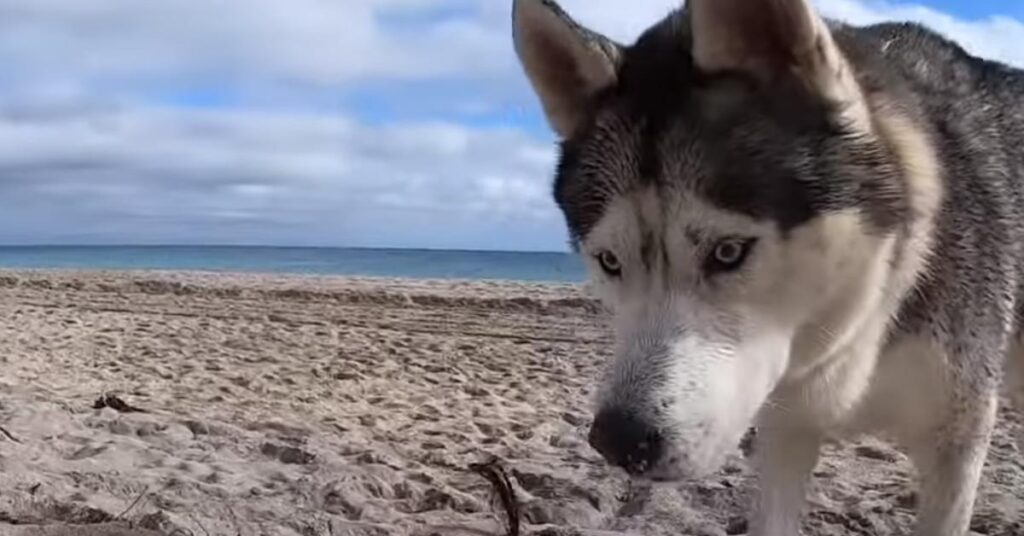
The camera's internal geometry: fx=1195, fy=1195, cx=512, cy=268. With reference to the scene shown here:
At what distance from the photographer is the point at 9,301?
18.0 metres

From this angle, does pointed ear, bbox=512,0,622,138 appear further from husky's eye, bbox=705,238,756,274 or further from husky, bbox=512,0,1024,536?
husky's eye, bbox=705,238,756,274

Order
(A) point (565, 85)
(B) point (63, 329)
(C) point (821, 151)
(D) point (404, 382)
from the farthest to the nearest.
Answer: (B) point (63, 329) < (D) point (404, 382) < (A) point (565, 85) < (C) point (821, 151)

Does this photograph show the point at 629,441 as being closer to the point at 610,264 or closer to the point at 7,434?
the point at 610,264

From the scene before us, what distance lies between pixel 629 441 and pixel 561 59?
1.15 m

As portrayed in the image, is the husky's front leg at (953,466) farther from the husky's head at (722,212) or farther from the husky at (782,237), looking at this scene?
the husky's head at (722,212)

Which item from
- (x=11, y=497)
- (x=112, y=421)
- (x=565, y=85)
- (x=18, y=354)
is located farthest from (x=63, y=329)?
(x=565, y=85)

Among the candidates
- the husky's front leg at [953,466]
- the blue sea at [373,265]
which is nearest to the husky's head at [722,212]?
the husky's front leg at [953,466]

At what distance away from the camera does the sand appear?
4473 mm

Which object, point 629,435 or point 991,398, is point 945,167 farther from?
point 629,435

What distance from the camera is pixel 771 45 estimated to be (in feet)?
9.44

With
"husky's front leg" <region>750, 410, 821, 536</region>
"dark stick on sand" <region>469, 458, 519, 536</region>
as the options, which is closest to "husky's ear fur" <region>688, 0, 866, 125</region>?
"husky's front leg" <region>750, 410, 821, 536</region>

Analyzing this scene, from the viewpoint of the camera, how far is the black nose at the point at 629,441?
259 cm

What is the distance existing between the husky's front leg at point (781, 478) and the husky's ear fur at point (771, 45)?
3.66 feet

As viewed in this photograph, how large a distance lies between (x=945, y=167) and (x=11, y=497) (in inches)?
132
